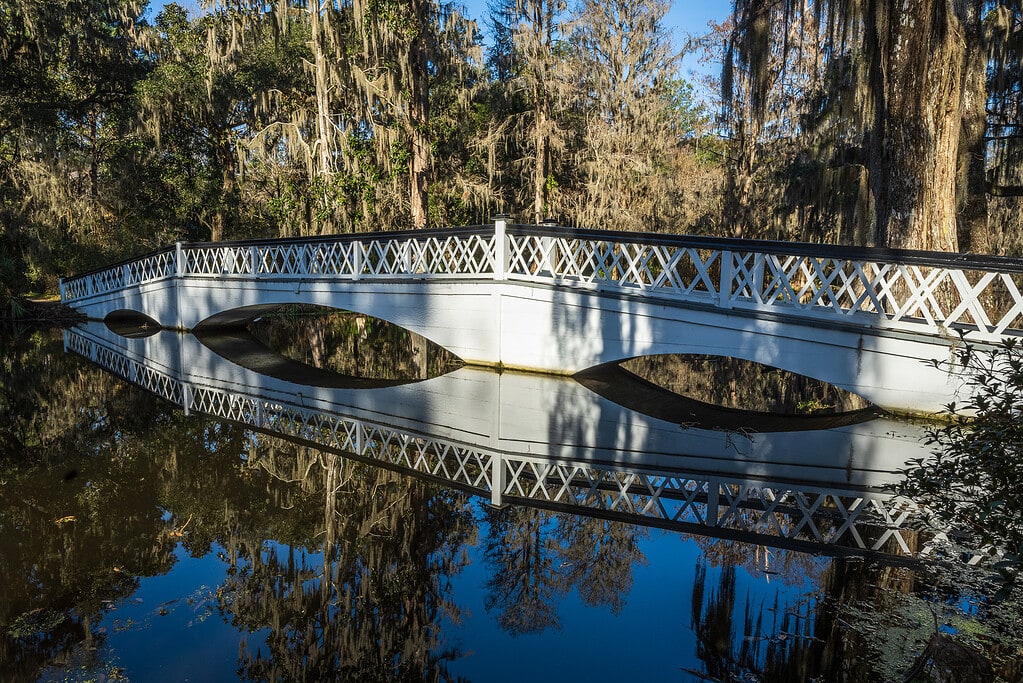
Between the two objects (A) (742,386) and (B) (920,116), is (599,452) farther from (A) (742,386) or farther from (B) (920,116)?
(B) (920,116)

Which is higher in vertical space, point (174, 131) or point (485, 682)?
point (174, 131)

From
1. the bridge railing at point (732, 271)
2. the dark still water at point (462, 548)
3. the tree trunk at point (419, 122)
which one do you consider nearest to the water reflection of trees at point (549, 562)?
the dark still water at point (462, 548)

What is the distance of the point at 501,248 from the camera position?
10125 millimetres

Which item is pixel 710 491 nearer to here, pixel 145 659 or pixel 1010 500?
pixel 1010 500

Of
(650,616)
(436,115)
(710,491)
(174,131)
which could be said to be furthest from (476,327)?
(174,131)

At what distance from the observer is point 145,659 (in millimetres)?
2893

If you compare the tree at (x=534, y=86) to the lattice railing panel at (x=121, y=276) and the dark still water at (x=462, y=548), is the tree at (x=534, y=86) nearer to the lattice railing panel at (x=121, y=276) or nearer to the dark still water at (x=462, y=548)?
the lattice railing panel at (x=121, y=276)

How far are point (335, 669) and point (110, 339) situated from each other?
50.0 feet

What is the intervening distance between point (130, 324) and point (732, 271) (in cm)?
1760

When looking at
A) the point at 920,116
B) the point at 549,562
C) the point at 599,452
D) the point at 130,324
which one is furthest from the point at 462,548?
the point at 130,324

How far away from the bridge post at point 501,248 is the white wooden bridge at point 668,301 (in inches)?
0.9

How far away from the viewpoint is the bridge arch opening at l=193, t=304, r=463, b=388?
35.7 ft

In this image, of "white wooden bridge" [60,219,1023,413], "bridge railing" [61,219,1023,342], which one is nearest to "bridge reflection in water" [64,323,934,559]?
"white wooden bridge" [60,219,1023,413]

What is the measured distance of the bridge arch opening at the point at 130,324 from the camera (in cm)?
1675
